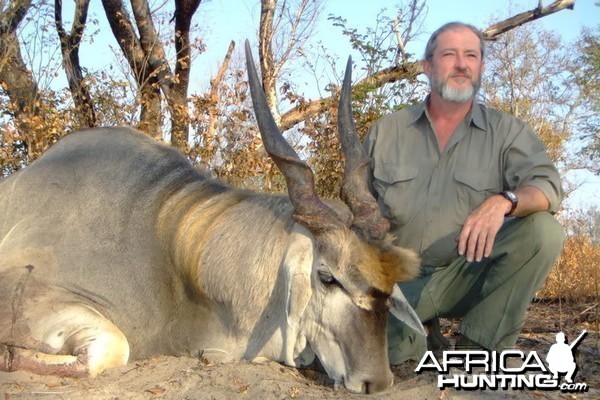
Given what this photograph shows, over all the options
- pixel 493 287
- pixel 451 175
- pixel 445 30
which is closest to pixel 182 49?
pixel 445 30

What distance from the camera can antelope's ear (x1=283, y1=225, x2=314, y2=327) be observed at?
12.3ft

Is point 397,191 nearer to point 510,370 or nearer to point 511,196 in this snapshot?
point 511,196

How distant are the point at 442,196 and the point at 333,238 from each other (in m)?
1.14

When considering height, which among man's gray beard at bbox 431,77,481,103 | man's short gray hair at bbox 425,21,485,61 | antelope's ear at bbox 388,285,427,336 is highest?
man's short gray hair at bbox 425,21,485,61

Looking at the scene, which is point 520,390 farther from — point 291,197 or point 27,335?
point 27,335

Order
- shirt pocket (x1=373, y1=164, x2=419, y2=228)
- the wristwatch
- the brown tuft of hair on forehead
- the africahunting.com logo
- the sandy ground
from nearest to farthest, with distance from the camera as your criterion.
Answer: the sandy ground, the africahunting.com logo, the brown tuft of hair on forehead, the wristwatch, shirt pocket (x1=373, y1=164, x2=419, y2=228)

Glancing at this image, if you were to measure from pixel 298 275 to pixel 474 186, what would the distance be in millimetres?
1403

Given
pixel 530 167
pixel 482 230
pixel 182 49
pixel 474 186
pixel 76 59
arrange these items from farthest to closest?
1. pixel 76 59
2. pixel 182 49
3. pixel 474 186
4. pixel 530 167
5. pixel 482 230

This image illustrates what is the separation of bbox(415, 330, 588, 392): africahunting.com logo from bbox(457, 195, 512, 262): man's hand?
0.56 m

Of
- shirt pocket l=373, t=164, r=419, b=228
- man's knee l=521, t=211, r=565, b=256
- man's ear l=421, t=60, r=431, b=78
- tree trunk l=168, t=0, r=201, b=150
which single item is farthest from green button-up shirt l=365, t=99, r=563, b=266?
tree trunk l=168, t=0, r=201, b=150

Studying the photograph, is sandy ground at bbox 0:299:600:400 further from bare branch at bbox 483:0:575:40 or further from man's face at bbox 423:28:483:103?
bare branch at bbox 483:0:575:40

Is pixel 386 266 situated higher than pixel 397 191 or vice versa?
pixel 397 191

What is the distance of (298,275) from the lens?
149 inches

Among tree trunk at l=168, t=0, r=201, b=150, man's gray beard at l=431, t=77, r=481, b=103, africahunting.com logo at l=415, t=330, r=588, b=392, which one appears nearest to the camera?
africahunting.com logo at l=415, t=330, r=588, b=392
